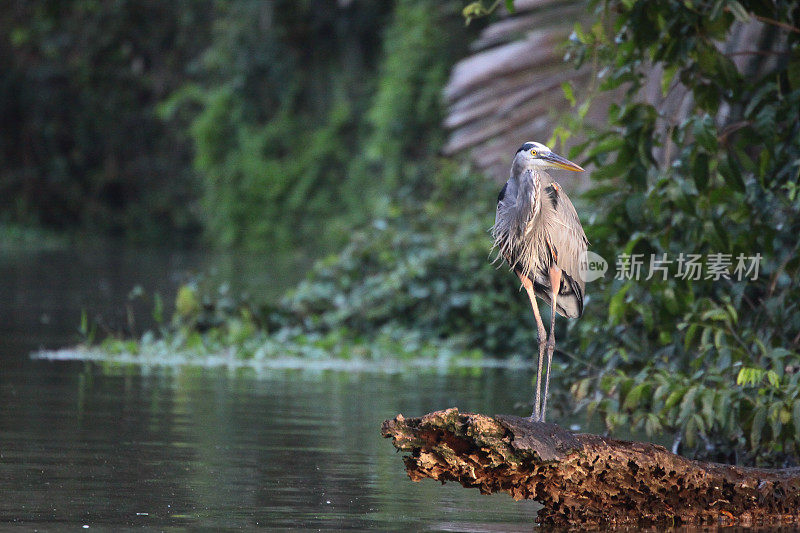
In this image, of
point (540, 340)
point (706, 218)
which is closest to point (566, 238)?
point (540, 340)

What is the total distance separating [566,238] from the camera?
564cm

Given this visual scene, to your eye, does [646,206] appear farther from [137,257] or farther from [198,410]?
[137,257]

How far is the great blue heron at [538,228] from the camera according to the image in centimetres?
543

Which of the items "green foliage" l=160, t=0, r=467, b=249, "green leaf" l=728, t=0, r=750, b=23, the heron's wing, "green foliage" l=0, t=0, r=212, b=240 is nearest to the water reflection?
the heron's wing

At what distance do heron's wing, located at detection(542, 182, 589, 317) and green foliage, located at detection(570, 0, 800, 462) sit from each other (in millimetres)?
1186

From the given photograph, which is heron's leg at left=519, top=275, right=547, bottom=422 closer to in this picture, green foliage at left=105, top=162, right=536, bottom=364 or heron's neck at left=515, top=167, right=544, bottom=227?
heron's neck at left=515, top=167, right=544, bottom=227

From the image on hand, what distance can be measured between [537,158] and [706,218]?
232 cm

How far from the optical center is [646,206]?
7.50 metres

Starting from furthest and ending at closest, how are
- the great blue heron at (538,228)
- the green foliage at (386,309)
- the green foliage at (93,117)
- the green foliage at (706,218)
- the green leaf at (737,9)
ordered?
the green foliage at (93,117) < the green foliage at (386,309) < the green foliage at (706,218) < the green leaf at (737,9) < the great blue heron at (538,228)

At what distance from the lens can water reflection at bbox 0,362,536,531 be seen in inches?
227

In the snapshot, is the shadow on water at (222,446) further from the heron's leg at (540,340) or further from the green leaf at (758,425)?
the green leaf at (758,425)

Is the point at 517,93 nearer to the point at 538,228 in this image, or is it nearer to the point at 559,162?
the point at 538,228

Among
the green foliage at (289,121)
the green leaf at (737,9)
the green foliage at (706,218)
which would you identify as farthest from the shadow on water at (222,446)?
the green foliage at (289,121)

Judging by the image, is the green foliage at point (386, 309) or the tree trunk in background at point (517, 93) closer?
the tree trunk in background at point (517, 93)
